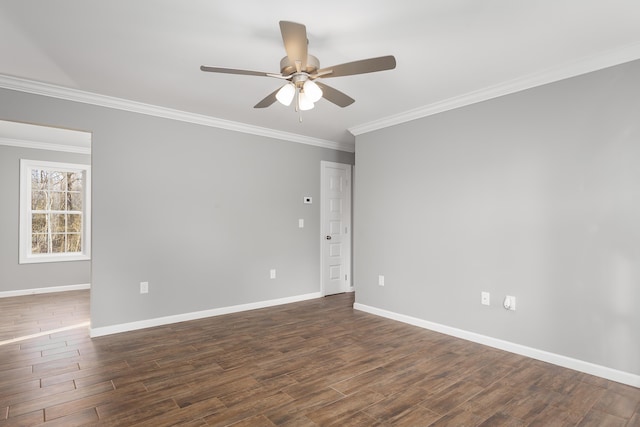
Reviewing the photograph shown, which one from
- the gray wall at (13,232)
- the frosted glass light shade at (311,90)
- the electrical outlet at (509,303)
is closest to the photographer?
the frosted glass light shade at (311,90)

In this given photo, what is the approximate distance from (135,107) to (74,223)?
364 cm

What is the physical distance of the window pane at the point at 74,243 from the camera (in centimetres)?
609

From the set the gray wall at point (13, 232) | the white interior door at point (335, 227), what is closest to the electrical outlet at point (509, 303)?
the white interior door at point (335, 227)

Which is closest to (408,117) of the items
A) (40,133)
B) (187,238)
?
(187,238)

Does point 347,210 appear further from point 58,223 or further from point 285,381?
point 58,223

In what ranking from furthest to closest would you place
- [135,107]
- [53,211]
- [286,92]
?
[53,211], [135,107], [286,92]

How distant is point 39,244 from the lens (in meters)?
5.80

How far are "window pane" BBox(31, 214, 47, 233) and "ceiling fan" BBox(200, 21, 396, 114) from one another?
545cm

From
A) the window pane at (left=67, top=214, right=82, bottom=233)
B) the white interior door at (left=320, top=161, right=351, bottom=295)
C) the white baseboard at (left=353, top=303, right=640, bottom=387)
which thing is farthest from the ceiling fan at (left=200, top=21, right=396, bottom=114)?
the window pane at (left=67, top=214, right=82, bottom=233)

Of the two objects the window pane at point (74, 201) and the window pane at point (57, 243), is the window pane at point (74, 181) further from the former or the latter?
the window pane at point (57, 243)

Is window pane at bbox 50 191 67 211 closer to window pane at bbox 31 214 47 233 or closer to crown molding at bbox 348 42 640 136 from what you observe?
window pane at bbox 31 214 47 233

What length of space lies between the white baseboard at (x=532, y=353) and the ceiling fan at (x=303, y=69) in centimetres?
269

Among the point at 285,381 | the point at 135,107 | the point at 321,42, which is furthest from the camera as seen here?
the point at 135,107

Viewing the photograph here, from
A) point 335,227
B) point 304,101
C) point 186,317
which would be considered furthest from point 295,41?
point 335,227
